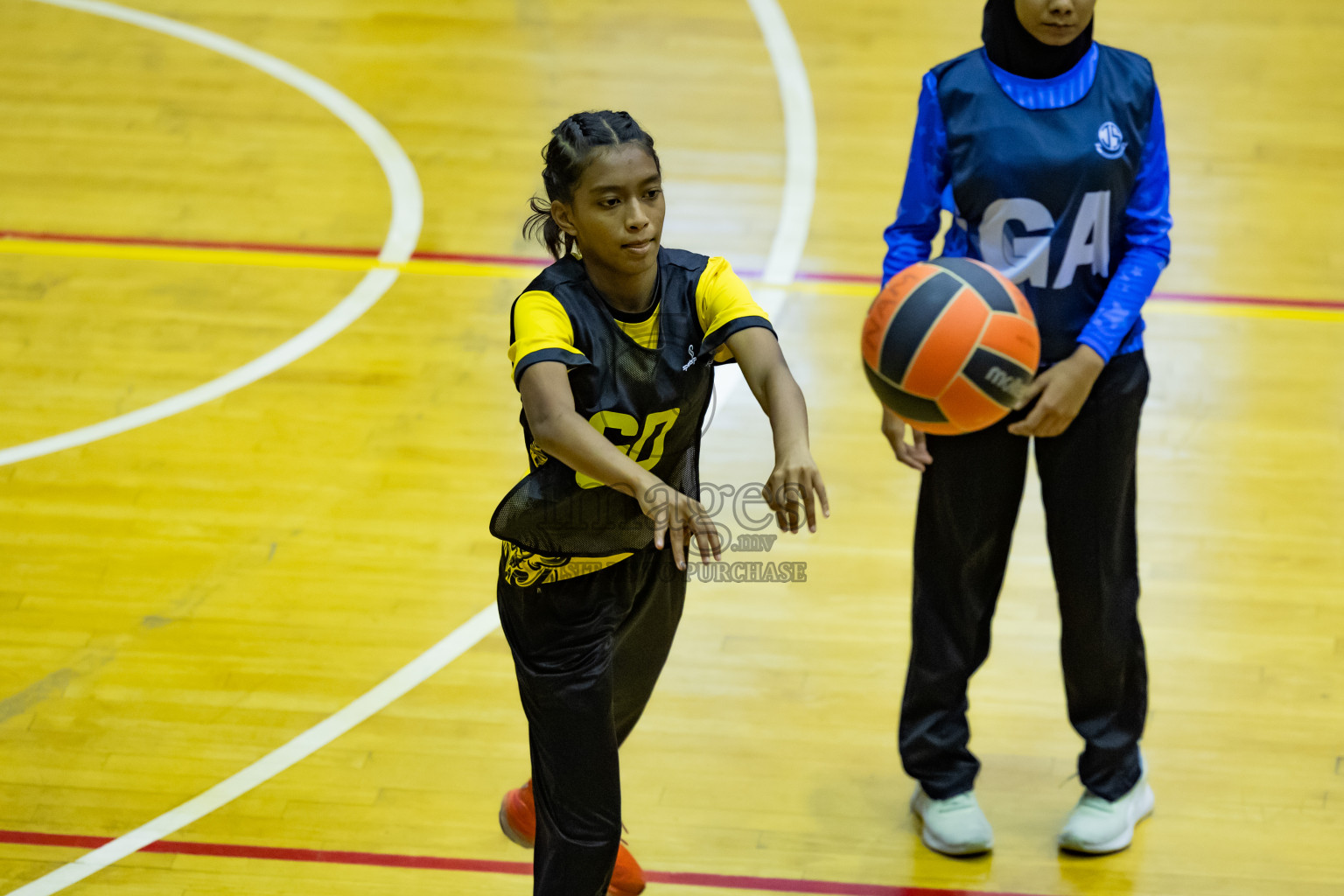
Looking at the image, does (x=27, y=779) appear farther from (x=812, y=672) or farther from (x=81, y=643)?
(x=812, y=672)

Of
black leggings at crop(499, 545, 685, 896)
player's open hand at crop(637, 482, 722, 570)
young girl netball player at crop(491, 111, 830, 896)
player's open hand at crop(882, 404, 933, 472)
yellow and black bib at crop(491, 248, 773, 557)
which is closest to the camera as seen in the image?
player's open hand at crop(637, 482, 722, 570)

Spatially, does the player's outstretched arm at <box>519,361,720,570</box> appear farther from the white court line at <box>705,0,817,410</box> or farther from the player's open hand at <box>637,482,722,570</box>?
the white court line at <box>705,0,817,410</box>

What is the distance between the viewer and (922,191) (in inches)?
114

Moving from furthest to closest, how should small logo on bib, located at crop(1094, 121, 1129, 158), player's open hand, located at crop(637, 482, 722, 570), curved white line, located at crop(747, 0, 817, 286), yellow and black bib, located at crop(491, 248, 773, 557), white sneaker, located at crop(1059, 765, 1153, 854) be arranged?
curved white line, located at crop(747, 0, 817, 286) < white sneaker, located at crop(1059, 765, 1153, 854) < small logo on bib, located at crop(1094, 121, 1129, 158) < yellow and black bib, located at crop(491, 248, 773, 557) < player's open hand, located at crop(637, 482, 722, 570)

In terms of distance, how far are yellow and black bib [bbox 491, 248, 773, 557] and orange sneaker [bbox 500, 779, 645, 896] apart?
83cm

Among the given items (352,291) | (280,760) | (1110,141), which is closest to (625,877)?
(280,760)

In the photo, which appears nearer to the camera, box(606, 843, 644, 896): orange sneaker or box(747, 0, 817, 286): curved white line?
box(606, 843, 644, 896): orange sneaker

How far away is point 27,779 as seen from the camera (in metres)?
3.47

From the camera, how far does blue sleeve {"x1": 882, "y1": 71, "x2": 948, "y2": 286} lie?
9.25 ft

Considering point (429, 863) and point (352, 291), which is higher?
point (352, 291)

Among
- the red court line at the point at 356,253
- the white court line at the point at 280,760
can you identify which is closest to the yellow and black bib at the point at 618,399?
the white court line at the point at 280,760

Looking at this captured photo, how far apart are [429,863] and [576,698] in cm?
92

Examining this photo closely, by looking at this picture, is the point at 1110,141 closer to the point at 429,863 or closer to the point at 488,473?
the point at 429,863

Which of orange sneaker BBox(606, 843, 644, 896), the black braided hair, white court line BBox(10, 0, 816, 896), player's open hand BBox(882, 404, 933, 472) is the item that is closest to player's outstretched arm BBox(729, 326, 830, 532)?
the black braided hair
